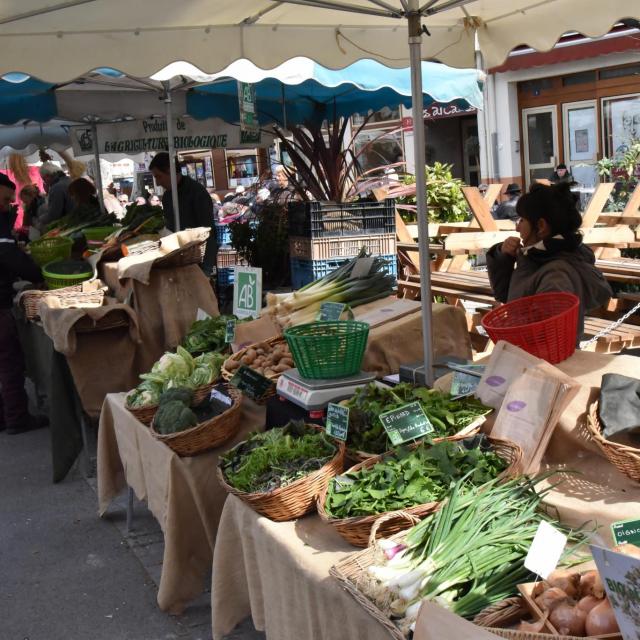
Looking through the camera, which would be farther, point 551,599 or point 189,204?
point 189,204

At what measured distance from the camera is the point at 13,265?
6.37 metres

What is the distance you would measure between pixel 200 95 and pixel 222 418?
6399 mm

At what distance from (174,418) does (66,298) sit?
2765 millimetres

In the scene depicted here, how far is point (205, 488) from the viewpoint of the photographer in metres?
3.38

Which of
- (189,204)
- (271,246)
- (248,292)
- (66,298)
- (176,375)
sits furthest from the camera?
(271,246)

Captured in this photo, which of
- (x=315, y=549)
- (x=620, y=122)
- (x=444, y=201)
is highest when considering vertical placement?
(x=620, y=122)

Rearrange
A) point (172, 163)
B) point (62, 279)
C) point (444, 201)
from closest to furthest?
1. point (62, 279)
2. point (172, 163)
3. point (444, 201)

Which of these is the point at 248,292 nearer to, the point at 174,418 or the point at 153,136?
the point at 174,418

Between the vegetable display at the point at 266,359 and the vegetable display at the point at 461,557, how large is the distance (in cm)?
160

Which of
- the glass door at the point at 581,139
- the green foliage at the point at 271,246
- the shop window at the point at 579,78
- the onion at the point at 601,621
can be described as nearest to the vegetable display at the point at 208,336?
the onion at the point at 601,621

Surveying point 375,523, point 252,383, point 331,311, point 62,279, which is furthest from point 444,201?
point 375,523

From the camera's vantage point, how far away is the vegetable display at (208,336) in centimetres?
469

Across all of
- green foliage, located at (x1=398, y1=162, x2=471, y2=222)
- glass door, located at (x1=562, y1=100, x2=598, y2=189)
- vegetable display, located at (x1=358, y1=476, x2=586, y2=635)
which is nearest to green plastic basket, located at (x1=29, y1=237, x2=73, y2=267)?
green foliage, located at (x1=398, y1=162, x2=471, y2=222)

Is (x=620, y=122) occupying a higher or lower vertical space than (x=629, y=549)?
higher
